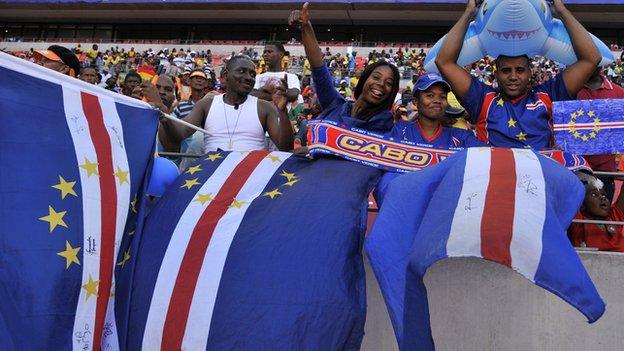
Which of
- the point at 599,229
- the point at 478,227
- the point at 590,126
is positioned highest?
the point at 590,126

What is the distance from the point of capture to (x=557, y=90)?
3.73m

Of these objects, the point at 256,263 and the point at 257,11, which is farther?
the point at 257,11

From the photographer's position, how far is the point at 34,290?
2.72 meters

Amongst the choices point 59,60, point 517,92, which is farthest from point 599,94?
point 59,60

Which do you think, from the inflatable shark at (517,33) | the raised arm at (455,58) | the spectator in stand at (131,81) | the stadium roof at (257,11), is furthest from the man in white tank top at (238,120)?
the stadium roof at (257,11)

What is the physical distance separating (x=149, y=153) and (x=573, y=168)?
2.21 metres

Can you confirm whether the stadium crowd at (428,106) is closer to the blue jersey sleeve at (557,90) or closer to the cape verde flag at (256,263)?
the blue jersey sleeve at (557,90)

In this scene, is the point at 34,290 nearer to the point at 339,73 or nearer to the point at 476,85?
the point at 476,85

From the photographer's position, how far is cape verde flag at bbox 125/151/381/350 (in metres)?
2.70

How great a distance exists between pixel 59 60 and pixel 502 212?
3.26 metres

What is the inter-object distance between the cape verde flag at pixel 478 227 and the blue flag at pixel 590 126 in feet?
2.32

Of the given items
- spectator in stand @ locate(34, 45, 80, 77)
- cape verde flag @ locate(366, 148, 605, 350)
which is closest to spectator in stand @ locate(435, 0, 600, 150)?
cape verde flag @ locate(366, 148, 605, 350)

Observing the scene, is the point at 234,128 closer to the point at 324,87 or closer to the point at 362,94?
the point at 324,87

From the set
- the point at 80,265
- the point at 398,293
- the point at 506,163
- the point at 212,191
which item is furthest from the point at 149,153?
the point at 506,163
